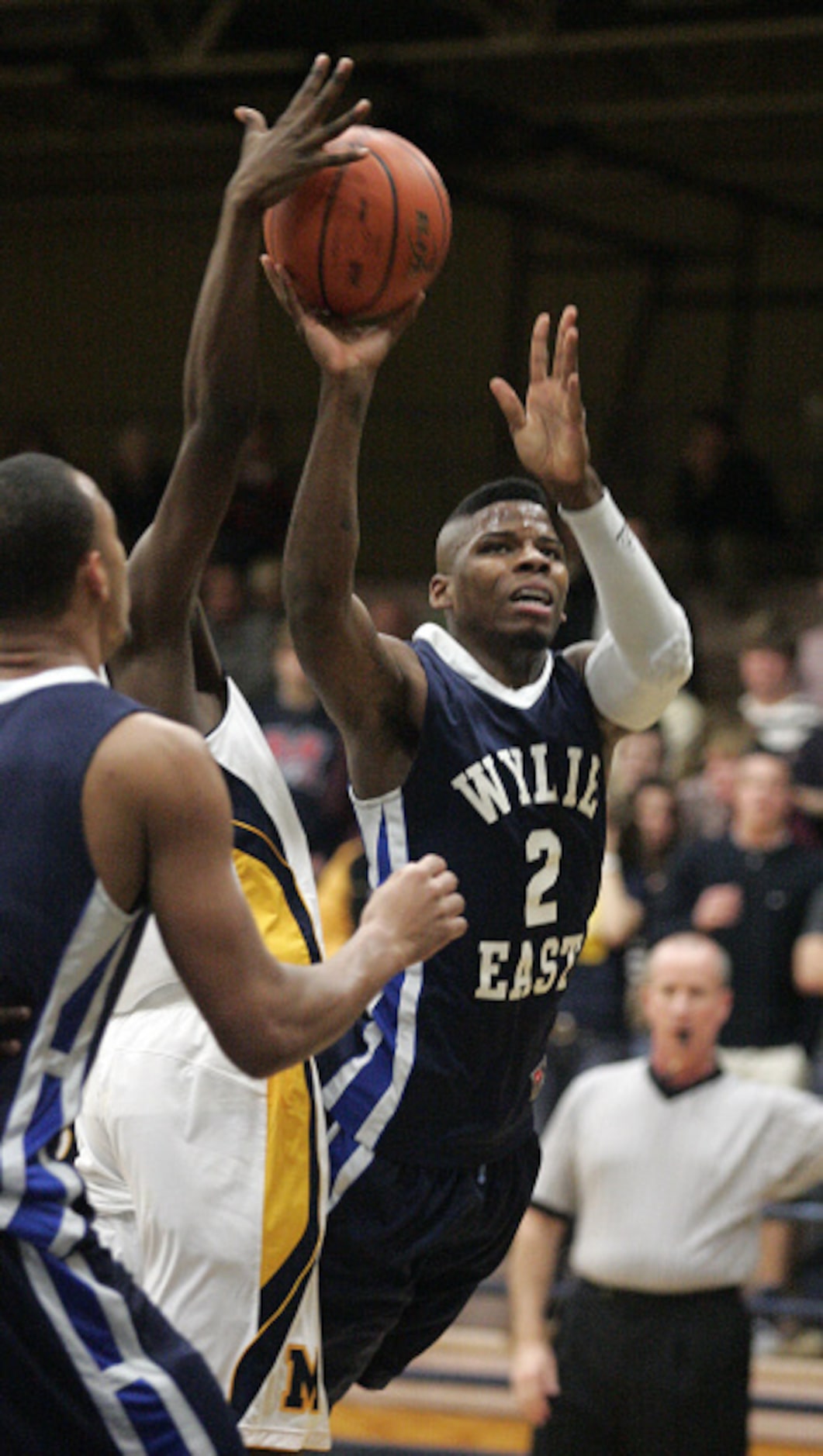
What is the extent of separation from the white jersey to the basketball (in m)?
0.79

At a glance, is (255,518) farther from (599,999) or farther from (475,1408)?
(475,1408)

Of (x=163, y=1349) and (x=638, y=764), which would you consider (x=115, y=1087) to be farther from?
(x=638, y=764)

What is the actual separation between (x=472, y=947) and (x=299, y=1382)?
851mm

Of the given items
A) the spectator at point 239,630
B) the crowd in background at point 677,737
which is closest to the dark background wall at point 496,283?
the crowd in background at point 677,737

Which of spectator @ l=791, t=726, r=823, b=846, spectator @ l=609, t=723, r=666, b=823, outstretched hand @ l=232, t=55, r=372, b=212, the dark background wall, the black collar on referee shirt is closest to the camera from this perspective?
outstretched hand @ l=232, t=55, r=372, b=212

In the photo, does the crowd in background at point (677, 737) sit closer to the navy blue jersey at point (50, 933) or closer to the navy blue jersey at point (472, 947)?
the navy blue jersey at point (472, 947)

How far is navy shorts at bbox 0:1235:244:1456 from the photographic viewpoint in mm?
2959

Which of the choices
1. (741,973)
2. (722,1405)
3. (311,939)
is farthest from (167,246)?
(311,939)

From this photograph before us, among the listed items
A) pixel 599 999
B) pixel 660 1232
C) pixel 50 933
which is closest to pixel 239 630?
pixel 599 999

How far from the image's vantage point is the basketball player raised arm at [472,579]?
386cm

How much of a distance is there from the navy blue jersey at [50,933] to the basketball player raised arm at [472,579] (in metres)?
0.92

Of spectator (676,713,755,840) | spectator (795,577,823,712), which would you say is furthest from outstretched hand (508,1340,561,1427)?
spectator (795,577,823,712)

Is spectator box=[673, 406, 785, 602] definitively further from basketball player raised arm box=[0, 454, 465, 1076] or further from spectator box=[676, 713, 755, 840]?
basketball player raised arm box=[0, 454, 465, 1076]

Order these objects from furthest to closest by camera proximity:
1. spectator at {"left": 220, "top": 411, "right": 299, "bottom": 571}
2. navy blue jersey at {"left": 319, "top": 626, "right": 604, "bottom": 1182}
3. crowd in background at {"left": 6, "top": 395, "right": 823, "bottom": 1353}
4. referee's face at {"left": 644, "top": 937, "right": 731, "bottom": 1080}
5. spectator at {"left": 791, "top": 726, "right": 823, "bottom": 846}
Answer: spectator at {"left": 220, "top": 411, "right": 299, "bottom": 571}, spectator at {"left": 791, "top": 726, "right": 823, "bottom": 846}, crowd in background at {"left": 6, "top": 395, "right": 823, "bottom": 1353}, referee's face at {"left": 644, "top": 937, "right": 731, "bottom": 1080}, navy blue jersey at {"left": 319, "top": 626, "right": 604, "bottom": 1182}
